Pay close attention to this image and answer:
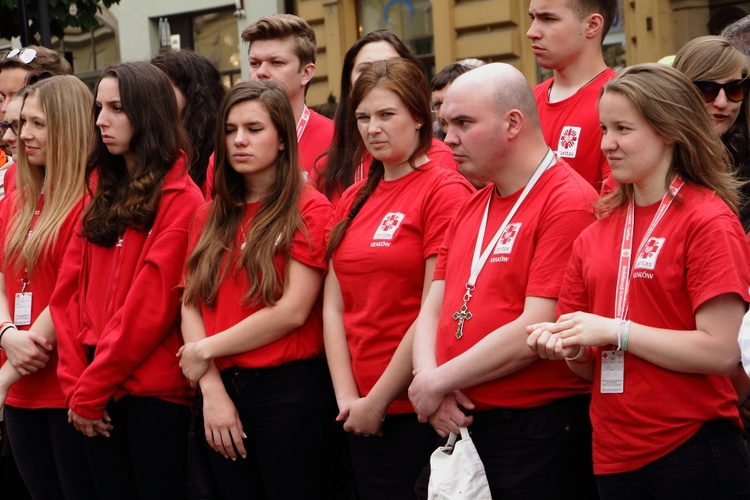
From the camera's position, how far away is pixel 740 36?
492 cm

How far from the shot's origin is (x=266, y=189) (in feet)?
16.0

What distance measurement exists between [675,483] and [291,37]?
3.42m

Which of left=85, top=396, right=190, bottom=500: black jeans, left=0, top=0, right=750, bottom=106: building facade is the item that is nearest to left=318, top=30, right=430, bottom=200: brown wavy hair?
left=85, top=396, right=190, bottom=500: black jeans

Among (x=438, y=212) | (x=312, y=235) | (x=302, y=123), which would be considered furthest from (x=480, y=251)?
(x=302, y=123)

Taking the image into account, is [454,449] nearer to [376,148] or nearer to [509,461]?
[509,461]

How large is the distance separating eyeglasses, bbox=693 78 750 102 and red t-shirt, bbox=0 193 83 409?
2.92m

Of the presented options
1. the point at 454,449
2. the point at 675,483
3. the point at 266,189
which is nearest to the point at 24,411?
the point at 266,189

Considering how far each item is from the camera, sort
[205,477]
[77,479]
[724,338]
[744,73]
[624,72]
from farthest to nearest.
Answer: [77,479], [205,477], [744,73], [624,72], [724,338]

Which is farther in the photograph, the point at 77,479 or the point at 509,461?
the point at 77,479

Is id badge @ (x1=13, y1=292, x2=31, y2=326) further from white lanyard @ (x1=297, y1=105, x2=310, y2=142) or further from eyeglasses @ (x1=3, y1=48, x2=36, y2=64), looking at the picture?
eyeglasses @ (x1=3, y1=48, x2=36, y2=64)

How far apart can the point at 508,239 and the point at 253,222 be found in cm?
127

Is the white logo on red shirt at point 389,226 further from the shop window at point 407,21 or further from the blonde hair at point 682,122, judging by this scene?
the shop window at point 407,21

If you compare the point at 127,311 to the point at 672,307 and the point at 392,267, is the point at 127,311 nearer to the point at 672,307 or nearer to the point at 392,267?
the point at 392,267

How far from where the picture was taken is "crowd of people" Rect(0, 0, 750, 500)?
3.55 m
